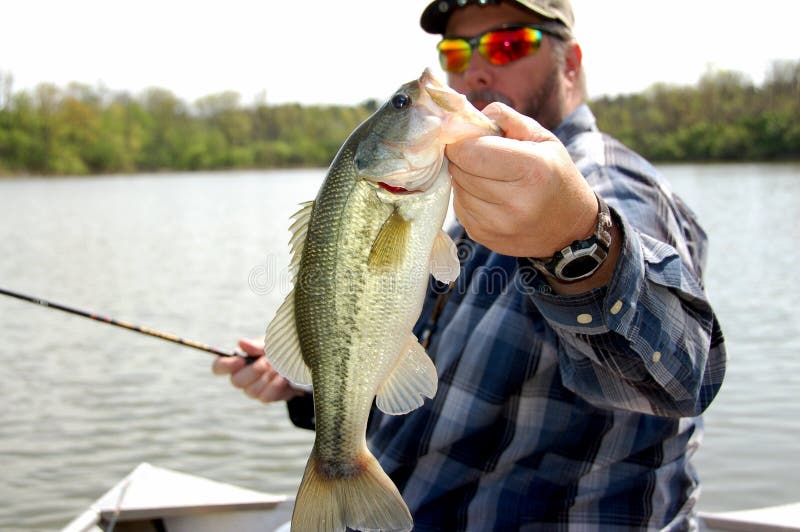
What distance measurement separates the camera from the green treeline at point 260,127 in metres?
74.8

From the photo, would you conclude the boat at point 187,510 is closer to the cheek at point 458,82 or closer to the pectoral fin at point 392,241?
the cheek at point 458,82

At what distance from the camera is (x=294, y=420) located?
3.92 meters

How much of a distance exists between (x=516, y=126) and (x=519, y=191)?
0.62ft

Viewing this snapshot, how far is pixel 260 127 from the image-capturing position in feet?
335

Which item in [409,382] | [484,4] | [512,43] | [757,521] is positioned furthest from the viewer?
[757,521]

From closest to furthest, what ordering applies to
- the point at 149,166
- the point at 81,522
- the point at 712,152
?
1. the point at 81,522
2. the point at 712,152
3. the point at 149,166

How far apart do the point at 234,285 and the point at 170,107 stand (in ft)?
314

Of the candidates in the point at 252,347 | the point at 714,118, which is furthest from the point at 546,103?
the point at 714,118

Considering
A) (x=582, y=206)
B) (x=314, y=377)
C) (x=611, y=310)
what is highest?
(x=582, y=206)

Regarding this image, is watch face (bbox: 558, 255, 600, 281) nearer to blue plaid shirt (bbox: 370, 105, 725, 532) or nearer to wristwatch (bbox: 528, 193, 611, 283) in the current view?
wristwatch (bbox: 528, 193, 611, 283)

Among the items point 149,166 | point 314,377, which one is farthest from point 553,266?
point 149,166

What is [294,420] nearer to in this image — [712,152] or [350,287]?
[350,287]

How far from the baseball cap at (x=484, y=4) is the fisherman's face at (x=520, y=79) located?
6 centimetres

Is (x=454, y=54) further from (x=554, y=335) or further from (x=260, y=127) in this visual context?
(x=260, y=127)
